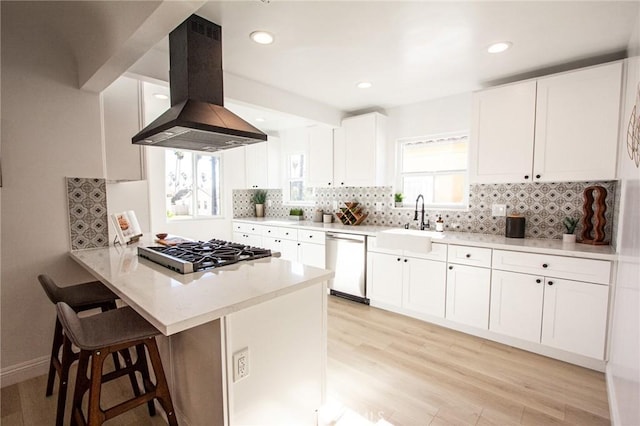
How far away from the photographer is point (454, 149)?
11.4ft

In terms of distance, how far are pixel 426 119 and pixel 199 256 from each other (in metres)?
3.03

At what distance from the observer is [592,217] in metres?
Result: 2.59

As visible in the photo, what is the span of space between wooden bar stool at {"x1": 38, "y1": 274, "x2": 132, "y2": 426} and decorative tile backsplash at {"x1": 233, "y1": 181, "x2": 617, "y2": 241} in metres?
3.09

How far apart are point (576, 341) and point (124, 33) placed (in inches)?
142

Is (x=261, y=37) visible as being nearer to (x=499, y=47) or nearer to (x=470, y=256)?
(x=499, y=47)

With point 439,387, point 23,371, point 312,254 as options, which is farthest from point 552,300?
point 23,371

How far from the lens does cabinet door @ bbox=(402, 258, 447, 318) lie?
2.93 m

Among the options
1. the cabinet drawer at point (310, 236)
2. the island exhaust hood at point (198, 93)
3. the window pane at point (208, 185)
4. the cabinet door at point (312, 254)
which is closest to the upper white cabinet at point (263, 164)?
the window pane at point (208, 185)

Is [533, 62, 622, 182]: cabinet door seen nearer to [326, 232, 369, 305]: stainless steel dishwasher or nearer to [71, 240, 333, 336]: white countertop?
[326, 232, 369, 305]: stainless steel dishwasher

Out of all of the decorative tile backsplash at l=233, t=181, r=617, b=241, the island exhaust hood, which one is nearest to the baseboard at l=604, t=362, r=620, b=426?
the decorative tile backsplash at l=233, t=181, r=617, b=241

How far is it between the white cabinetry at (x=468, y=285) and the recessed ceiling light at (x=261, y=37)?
2.35 metres

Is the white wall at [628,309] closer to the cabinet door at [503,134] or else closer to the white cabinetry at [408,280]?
the cabinet door at [503,134]

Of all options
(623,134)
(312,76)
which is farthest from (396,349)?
(312,76)

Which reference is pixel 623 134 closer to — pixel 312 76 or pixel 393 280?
pixel 393 280
